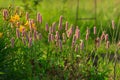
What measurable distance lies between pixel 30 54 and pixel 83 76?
24.5 inches

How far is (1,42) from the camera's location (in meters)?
4.68

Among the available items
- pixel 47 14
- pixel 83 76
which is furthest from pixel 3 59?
Result: pixel 47 14

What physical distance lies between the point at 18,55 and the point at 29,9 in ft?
10.1

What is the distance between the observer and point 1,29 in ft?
15.7

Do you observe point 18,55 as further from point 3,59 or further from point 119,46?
point 119,46

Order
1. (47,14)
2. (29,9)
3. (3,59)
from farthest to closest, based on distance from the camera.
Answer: (47,14)
(29,9)
(3,59)

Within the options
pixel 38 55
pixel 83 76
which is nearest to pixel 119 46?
pixel 83 76

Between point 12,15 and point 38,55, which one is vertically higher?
point 12,15

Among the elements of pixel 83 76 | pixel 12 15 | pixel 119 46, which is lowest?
pixel 83 76

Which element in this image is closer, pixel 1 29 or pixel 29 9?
pixel 1 29

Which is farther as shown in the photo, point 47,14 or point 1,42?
point 47,14

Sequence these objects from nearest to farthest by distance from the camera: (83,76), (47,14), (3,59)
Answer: (3,59)
(83,76)
(47,14)

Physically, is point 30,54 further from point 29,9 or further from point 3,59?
point 29,9

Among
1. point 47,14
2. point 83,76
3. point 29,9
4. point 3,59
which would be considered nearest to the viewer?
point 3,59
